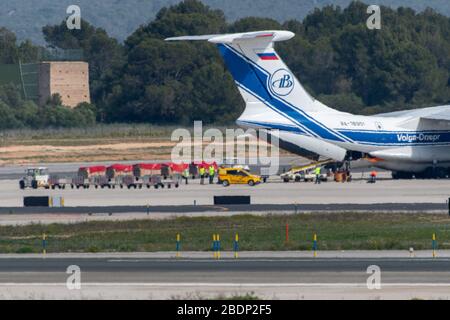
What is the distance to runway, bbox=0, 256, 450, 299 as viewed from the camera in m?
33.6

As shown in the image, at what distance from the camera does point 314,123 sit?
3086 inches

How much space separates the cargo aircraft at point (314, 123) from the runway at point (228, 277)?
35721 millimetres

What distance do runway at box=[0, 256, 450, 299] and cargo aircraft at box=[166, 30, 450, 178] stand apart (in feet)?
117

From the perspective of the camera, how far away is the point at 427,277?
3603 cm

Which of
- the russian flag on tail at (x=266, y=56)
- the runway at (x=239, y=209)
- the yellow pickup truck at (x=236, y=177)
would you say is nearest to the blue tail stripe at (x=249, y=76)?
the russian flag on tail at (x=266, y=56)

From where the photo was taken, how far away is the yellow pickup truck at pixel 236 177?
77188 mm

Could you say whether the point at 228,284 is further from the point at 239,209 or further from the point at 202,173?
the point at 202,173

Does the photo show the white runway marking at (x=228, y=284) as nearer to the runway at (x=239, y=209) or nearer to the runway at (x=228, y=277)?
the runway at (x=228, y=277)

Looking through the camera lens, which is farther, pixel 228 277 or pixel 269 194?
pixel 269 194

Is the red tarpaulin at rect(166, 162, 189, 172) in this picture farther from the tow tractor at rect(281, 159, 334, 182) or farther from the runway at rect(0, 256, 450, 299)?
the runway at rect(0, 256, 450, 299)

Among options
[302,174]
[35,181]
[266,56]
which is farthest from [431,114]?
[35,181]

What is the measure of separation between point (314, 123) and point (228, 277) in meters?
42.2

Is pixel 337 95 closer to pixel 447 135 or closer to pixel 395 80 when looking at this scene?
pixel 395 80
